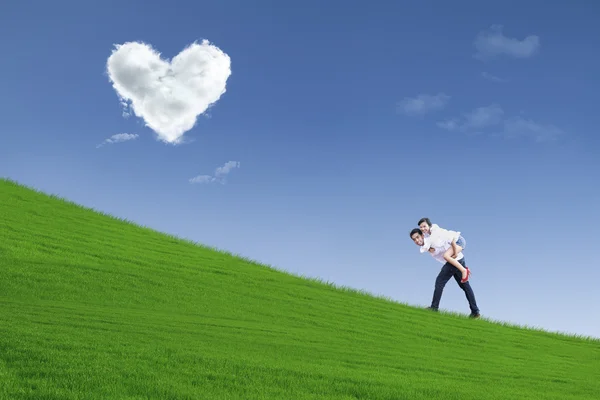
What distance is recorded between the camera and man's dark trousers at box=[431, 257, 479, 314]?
54.1ft

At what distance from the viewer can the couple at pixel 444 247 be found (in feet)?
53.4

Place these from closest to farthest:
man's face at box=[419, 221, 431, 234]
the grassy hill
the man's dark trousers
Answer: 1. the grassy hill
2. man's face at box=[419, 221, 431, 234]
3. the man's dark trousers

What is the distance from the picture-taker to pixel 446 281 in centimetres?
1673

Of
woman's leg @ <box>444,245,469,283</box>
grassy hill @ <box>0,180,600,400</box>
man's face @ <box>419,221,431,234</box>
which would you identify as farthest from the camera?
man's face @ <box>419,221,431,234</box>

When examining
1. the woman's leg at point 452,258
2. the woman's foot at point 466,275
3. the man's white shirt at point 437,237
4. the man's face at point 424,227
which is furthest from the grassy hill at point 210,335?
the man's face at point 424,227

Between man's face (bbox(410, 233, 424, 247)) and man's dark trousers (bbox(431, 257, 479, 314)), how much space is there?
0.94 m

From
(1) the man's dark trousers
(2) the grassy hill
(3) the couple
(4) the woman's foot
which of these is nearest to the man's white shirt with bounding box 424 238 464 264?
(3) the couple

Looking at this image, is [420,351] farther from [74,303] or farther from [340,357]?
[74,303]

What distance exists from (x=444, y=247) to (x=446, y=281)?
1.01m

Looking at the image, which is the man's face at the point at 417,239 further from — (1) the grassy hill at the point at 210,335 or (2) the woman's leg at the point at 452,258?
(1) the grassy hill at the point at 210,335

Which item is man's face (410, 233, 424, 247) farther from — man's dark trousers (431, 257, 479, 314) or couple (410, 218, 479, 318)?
man's dark trousers (431, 257, 479, 314)

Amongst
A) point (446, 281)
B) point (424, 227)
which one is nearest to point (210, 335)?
point (424, 227)

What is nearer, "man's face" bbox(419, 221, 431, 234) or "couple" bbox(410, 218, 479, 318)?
"couple" bbox(410, 218, 479, 318)

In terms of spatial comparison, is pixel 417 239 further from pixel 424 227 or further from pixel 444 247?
pixel 444 247
